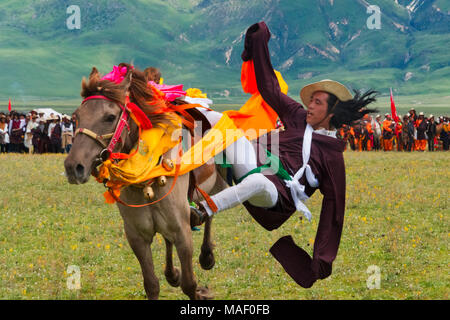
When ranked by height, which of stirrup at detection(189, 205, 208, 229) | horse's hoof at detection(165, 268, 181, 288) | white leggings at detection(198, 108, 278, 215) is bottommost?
horse's hoof at detection(165, 268, 181, 288)

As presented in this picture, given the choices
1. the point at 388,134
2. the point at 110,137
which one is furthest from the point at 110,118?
the point at 388,134

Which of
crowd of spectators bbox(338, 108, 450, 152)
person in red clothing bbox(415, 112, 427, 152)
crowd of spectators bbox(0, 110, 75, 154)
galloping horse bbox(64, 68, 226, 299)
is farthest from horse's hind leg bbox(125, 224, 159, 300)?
person in red clothing bbox(415, 112, 427, 152)

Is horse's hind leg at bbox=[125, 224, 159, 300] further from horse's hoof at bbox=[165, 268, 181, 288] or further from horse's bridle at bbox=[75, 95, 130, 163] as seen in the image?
horse's bridle at bbox=[75, 95, 130, 163]

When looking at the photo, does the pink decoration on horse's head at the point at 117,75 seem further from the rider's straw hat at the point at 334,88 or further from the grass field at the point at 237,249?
the grass field at the point at 237,249

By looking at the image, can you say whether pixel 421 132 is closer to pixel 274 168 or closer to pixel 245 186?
pixel 274 168

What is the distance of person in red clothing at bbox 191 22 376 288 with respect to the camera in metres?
6.41

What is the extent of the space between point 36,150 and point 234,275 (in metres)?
25.1

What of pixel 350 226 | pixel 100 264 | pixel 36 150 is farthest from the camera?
pixel 36 150

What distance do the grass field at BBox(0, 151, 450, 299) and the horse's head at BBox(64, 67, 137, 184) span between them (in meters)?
2.78

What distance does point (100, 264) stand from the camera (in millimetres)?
9078

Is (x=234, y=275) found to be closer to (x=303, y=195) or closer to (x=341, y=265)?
(x=341, y=265)

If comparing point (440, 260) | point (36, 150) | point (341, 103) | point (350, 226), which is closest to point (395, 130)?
point (36, 150)

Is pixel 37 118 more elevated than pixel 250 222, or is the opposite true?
pixel 37 118

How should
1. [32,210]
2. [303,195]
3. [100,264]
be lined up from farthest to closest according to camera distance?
[32,210], [100,264], [303,195]
